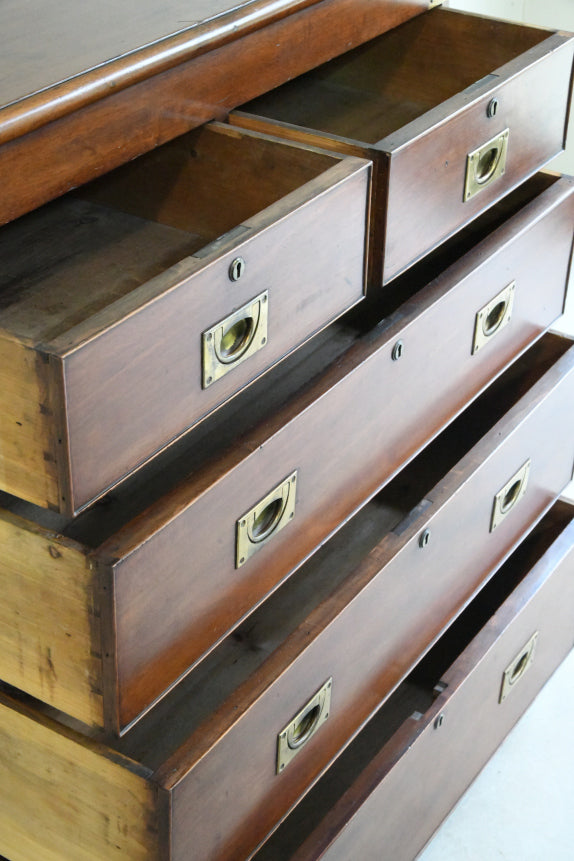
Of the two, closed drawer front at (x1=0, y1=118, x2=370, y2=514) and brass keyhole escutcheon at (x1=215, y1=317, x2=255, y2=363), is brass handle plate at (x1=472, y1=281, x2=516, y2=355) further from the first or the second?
brass keyhole escutcheon at (x1=215, y1=317, x2=255, y2=363)

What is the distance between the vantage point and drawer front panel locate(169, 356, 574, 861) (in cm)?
96

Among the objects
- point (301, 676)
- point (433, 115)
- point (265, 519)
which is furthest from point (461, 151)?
point (301, 676)

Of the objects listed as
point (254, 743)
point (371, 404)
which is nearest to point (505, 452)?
point (371, 404)

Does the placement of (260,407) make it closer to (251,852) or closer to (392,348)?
(392,348)

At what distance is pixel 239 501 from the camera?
3.00 feet

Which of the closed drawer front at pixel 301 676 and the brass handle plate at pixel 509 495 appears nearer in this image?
the closed drawer front at pixel 301 676

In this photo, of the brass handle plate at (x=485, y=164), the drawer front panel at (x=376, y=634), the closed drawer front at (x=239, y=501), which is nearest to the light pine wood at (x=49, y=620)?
the closed drawer front at (x=239, y=501)

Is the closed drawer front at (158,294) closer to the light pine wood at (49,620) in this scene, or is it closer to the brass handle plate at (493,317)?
the light pine wood at (49,620)

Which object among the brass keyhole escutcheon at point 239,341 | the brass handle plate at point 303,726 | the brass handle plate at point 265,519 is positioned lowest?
the brass handle plate at point 303,726

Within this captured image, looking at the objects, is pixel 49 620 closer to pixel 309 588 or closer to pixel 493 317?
pixel 309 588

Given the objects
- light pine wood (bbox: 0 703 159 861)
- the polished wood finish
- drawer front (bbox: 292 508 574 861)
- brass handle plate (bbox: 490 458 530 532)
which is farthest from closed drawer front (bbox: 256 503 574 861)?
the polished wood finish

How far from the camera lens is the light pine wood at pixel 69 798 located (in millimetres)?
888

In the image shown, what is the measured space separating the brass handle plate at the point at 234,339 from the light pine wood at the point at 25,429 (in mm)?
142

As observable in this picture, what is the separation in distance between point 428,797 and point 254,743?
0.43m
